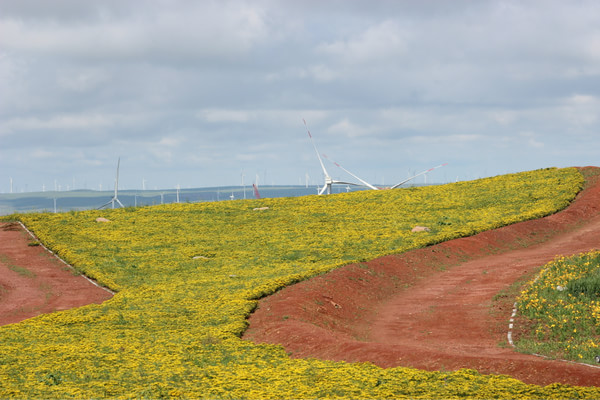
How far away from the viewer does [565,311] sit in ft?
74.1

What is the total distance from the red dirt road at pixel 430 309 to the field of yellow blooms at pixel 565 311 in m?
0.88

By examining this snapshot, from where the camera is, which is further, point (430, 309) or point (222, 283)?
point (222, 283)

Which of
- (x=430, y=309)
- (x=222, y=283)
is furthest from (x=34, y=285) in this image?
(x=430, y=309)

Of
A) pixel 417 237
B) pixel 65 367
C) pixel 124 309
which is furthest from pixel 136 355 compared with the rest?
pixel 417 237

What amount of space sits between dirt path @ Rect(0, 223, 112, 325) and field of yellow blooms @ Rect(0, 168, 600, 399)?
111 cm

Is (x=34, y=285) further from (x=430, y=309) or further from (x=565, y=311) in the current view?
(x=565, y=311)

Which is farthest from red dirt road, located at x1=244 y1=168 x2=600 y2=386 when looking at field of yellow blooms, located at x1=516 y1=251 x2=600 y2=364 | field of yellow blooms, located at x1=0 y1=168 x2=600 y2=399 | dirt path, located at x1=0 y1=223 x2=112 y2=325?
dirt path, located at x1=0 y1=223 x2=112 y2=325

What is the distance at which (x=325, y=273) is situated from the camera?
104 feet

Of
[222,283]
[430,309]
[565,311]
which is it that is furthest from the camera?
[222,283]

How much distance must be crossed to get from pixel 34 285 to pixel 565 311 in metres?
25.8

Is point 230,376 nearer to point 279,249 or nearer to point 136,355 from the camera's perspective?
point 136,355

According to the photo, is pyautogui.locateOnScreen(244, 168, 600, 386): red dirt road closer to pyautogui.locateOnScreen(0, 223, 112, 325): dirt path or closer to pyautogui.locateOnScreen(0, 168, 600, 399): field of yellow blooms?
pyautogui.locateOnScreen(0, 168, 600, 399): field of yellow blooms

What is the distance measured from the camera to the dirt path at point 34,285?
98.2ft

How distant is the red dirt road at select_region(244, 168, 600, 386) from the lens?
18.4 meters
